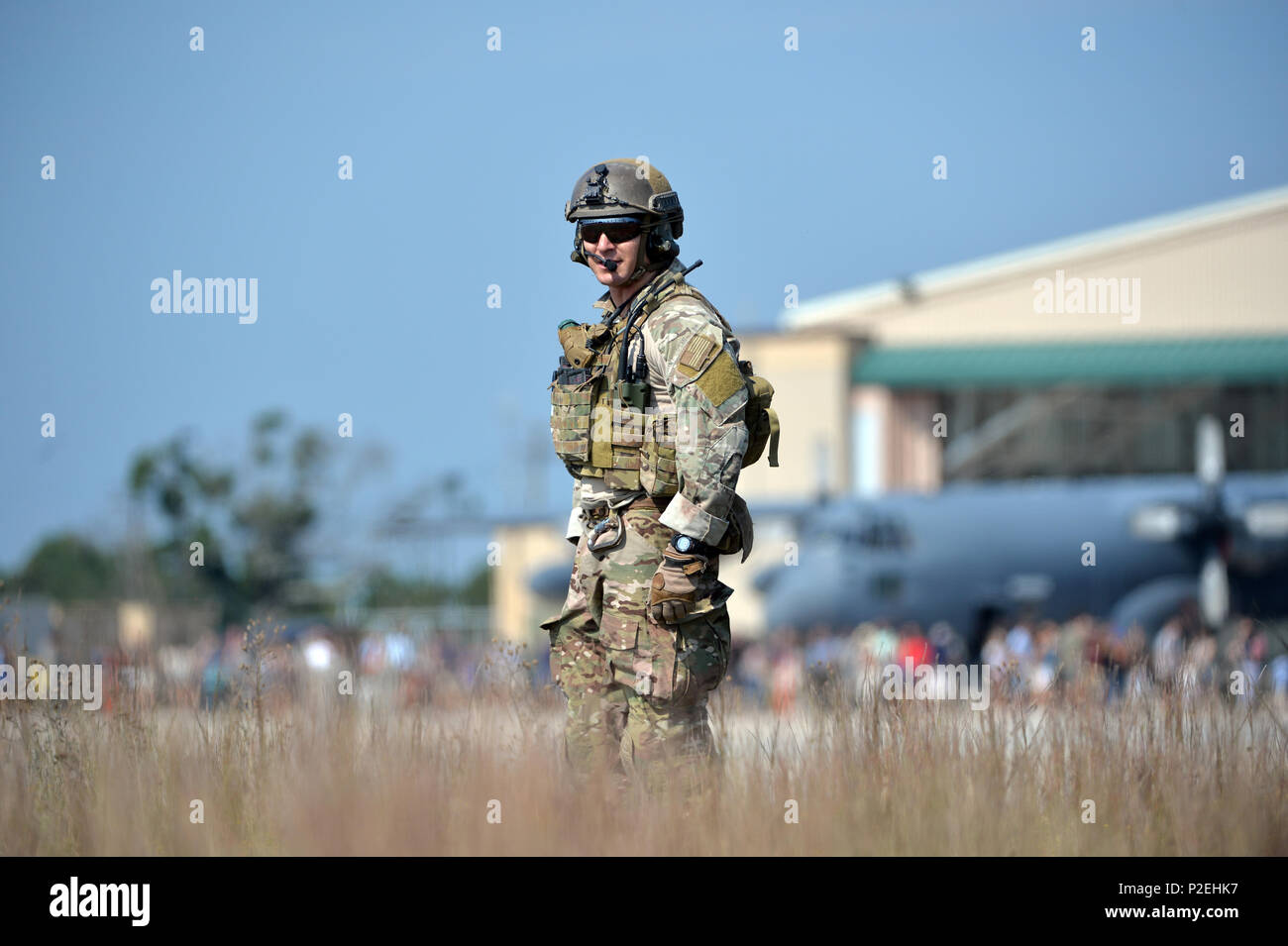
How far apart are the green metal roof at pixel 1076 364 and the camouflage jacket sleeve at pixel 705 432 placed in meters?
46.9

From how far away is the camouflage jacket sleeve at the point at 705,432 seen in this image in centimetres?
457

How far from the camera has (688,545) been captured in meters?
4.58

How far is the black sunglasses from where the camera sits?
4.93m

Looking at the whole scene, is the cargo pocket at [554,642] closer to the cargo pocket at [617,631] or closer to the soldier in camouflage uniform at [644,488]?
the soldier in camouflage uniform at [644,488]

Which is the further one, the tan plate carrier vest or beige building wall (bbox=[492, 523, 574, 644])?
beige building wall (bbox=[492, 523, 574, 644])

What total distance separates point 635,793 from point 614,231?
6.81 feet

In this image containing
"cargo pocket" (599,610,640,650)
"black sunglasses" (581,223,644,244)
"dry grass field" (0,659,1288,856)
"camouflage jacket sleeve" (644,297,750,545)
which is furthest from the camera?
"black sunglasses" (581,223,644,244)

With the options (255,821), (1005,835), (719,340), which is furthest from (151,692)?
(1005,835)

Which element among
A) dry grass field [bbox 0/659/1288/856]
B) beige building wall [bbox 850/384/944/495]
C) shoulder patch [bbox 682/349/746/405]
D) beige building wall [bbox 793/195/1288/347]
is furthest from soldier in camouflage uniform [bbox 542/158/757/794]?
beige building wall [bbox 793/195/1288/347]

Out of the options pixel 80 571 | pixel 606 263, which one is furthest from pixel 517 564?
pixel 606 263

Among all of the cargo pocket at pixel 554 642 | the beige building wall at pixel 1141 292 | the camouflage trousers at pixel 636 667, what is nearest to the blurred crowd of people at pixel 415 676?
the cargo pocket at pixel 554 642

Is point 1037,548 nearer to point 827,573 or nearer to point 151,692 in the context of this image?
point 827,573

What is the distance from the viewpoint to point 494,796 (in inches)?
170

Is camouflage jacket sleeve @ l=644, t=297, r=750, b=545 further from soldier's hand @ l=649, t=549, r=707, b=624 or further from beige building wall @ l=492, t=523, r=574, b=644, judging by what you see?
beige building wall @ l=492, t=523, r=574, b=644
